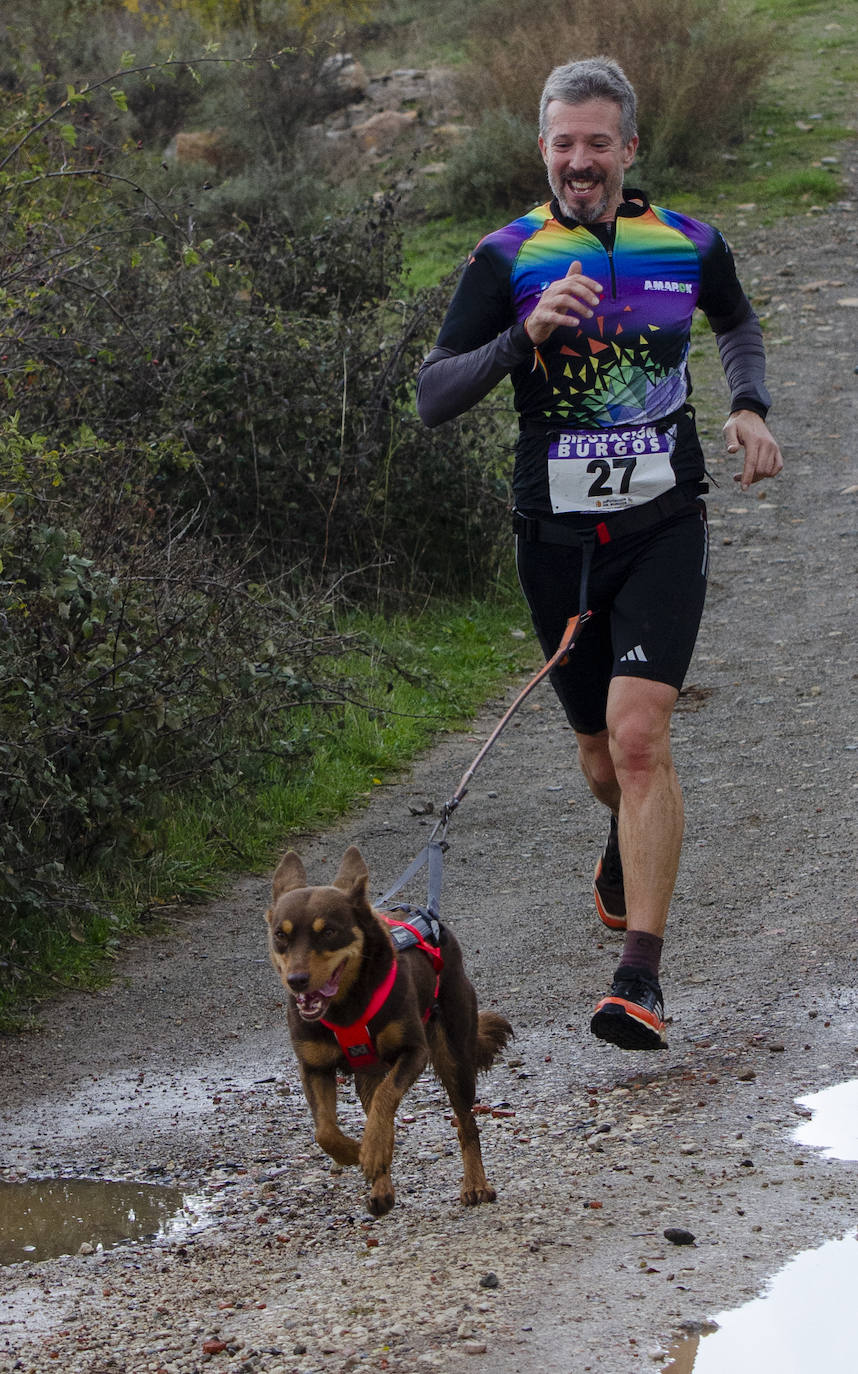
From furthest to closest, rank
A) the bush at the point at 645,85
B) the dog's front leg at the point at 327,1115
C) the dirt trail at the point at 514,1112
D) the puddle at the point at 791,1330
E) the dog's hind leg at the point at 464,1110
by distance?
the bush at the point at 645,85, the dog's hind leg at the point at 464,1110, the dog's front leg at the point at 327,1115, the dirt trail at the point at 514,1112, the puddle at the point at 791,1330

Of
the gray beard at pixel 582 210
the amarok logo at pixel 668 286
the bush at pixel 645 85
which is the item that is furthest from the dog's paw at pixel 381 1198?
the bush at pixel 645 85

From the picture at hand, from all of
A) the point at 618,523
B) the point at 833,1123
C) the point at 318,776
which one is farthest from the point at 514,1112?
the point at 318,776

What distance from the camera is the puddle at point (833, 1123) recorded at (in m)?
3.64

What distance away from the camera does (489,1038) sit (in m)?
3.81

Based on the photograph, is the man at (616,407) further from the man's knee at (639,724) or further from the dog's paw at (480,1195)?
the dog's paw at (480,1195)

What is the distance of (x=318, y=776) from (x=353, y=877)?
13.7 ft

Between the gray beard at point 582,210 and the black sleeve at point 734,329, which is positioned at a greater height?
the gray beard at point 582,210

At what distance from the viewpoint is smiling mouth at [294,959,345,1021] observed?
3.08m

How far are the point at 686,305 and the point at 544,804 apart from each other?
3.30 metres

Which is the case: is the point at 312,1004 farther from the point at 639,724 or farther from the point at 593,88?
the point at 593,88

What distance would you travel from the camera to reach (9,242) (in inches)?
314

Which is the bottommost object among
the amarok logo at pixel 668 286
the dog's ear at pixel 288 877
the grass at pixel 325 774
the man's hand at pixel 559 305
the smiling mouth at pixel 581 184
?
the grass at pixel 325 774

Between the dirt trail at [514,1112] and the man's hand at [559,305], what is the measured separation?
1.99 metres

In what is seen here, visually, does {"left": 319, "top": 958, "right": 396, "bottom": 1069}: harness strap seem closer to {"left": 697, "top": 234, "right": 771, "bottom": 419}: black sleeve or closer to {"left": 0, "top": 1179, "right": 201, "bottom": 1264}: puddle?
{"left": 0, "top": 1179, "right": 201, "bottom": 1264}: puddle
